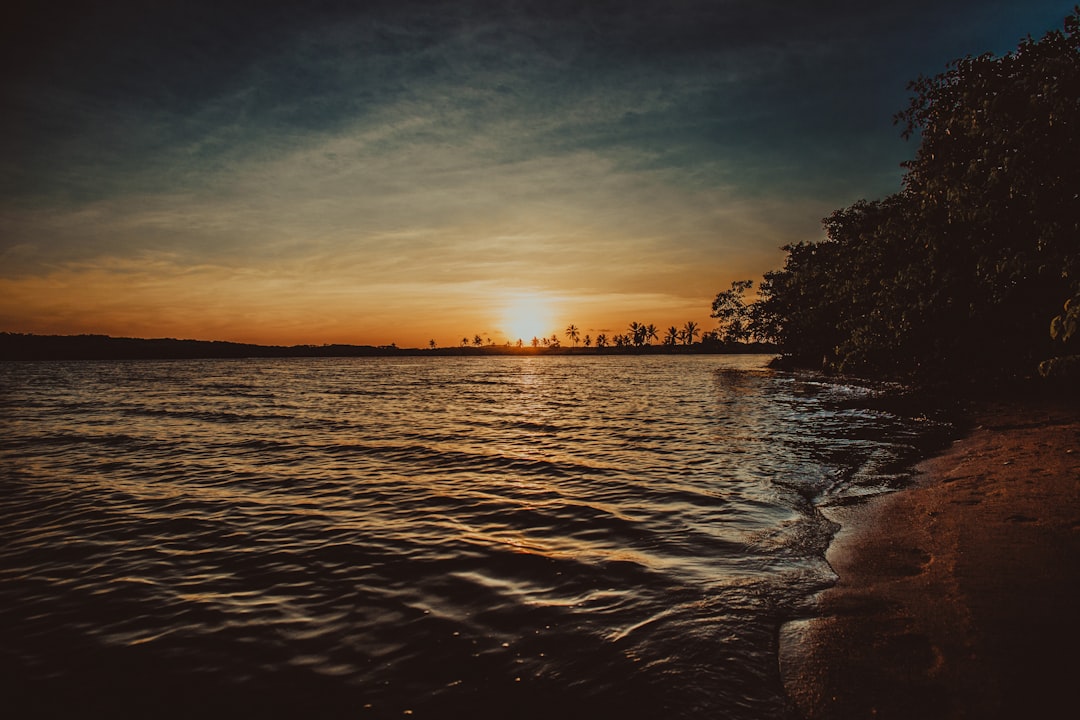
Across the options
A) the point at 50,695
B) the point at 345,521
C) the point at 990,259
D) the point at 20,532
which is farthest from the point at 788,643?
the point at 990,259

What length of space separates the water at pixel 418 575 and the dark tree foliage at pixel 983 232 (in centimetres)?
645

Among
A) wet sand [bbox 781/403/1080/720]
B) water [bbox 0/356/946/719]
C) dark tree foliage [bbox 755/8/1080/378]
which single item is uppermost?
dark tree foliage [bbox 755/8/1080/378]

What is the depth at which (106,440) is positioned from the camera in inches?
726

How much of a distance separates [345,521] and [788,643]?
6968 millimetres

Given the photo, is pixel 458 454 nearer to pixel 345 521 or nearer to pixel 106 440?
pixel 345 521

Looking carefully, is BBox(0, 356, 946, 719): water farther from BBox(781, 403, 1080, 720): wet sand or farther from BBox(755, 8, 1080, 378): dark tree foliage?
BBox(755, 8, 1080, 378): dark tree foliage

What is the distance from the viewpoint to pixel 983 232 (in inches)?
656

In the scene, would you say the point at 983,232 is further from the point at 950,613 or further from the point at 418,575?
the point at 418,575

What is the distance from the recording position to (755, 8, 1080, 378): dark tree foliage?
40.7 ft

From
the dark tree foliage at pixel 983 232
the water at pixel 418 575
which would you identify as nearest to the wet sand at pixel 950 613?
the water at pixel 418 575

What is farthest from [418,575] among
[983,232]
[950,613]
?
[983,232]

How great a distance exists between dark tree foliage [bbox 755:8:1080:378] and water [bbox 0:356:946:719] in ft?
21.2

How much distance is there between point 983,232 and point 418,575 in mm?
19086

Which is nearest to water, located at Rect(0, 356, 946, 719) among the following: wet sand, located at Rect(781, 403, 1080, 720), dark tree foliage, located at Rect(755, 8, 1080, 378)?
wet sand, located at Rect(781, 403, 1080, 720)
